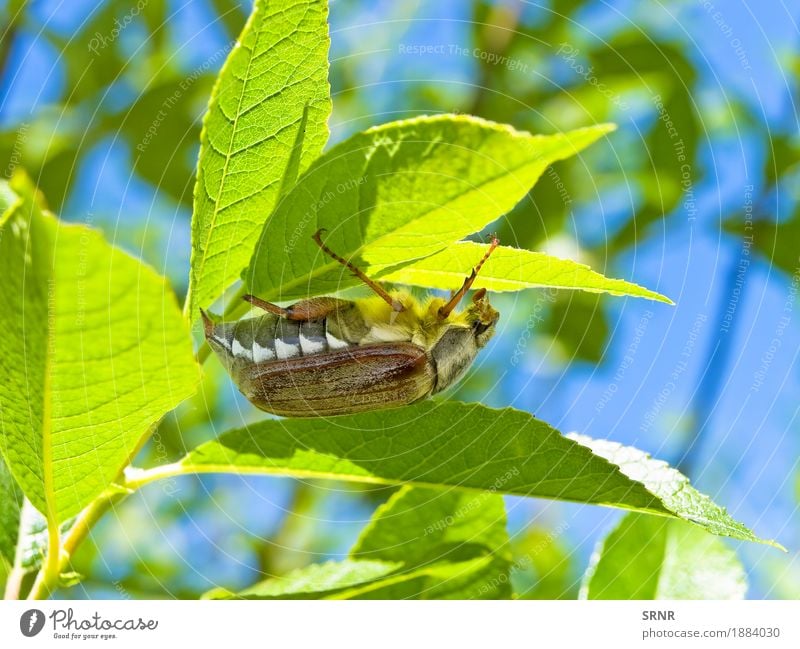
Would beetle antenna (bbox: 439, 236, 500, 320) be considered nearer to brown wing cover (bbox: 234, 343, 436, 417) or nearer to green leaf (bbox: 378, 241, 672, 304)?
green leaf (bbox: 378, 241, 672, 304)

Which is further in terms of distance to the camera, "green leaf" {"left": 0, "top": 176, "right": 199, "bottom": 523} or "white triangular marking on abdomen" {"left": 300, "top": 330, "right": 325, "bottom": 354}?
"white triangular marking on abdomen" {"left": 300, "top": 330, "right": 325, "bottom": 354}

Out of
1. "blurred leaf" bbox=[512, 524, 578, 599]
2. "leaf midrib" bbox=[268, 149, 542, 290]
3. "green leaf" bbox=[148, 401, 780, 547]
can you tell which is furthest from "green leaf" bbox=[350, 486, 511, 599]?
"blurred leaf" bbox=[512, 524, 578, 599]

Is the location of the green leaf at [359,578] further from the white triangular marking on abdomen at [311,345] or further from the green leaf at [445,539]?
the white triangular marking on abdomen at [311,345]

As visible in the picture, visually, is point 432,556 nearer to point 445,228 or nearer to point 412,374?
point 412,374

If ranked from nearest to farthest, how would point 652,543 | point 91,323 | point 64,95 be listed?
1. point 91,323
2. point 652,543
3. point 64,95

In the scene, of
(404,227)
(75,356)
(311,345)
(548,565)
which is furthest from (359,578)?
(548,565)

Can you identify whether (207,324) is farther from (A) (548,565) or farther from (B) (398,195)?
(A) (548,565)

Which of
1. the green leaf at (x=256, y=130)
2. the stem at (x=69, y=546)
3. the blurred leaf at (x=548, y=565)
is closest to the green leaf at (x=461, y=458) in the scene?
the stem at (x=69, y=546)
